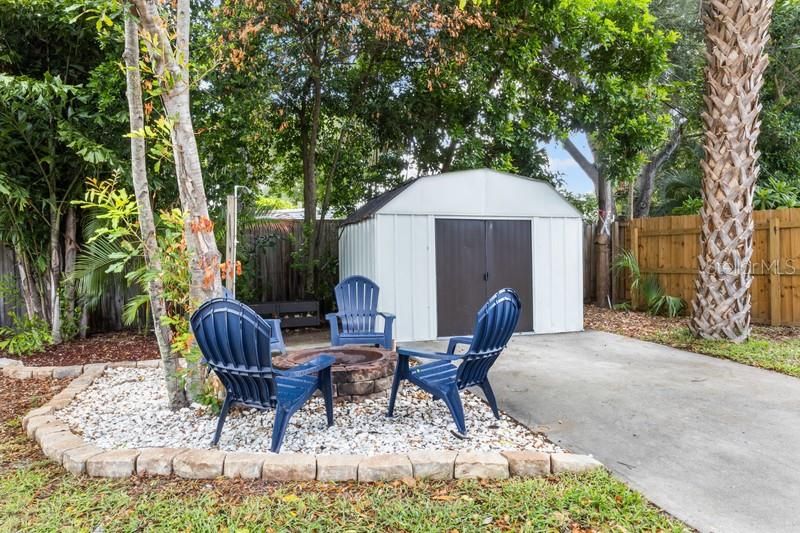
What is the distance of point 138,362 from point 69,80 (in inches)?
133

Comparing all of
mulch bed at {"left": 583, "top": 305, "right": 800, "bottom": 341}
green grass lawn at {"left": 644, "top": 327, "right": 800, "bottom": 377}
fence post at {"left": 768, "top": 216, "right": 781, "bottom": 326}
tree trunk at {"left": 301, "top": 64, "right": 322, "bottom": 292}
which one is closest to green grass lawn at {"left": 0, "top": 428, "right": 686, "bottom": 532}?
green grass lawn at {"left": 644, "top": 327, "right": 800, "bottom": 377}

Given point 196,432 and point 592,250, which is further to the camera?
point 592,250

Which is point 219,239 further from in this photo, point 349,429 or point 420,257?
point 349,429

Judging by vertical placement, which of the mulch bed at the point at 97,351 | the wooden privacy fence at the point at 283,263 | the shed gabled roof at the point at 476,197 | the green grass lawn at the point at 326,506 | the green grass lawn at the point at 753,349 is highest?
the shed gabled roof at the point at 476,197

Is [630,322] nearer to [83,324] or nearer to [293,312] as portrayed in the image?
[293,312]

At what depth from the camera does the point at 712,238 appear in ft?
18.5

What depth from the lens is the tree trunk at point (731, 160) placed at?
5457 millimetres

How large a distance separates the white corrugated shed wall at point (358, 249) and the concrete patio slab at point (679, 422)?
2144mm

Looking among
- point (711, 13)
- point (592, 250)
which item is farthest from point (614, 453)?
point (592, 250)

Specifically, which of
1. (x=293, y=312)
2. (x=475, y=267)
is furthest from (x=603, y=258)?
(x=293, y=312)

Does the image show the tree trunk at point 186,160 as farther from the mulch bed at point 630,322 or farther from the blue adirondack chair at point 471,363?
the mulch bed at point 630,322

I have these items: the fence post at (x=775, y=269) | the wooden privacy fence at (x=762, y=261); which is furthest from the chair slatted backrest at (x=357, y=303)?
the fence post at (x=775, y=269)

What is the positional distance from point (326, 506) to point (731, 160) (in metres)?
5.90

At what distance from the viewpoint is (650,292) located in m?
8.05
